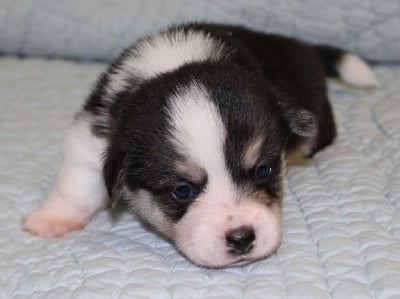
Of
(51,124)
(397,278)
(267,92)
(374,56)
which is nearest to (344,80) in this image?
(374,56)

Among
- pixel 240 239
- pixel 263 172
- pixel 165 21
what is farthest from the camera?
pixel 165 21

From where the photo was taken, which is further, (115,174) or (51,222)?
(51,222)

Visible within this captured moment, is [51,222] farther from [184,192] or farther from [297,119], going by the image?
[297,119]

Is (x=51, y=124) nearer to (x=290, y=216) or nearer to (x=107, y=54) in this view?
(x=107, y=54)

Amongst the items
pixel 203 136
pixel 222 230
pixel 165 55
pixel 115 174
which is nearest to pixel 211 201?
pixel 222 230

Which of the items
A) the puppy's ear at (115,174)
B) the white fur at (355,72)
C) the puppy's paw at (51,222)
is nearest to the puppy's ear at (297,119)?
the puppy's ear at (115,174)

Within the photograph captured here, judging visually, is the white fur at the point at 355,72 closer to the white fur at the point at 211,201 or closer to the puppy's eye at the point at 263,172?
the puppy's eye at the point at 263,172

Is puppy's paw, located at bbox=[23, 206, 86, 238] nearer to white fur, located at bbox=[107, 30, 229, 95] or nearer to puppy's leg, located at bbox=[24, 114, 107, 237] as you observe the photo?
puppy's leg, located at bbox=[24, 114, 107, 237]
